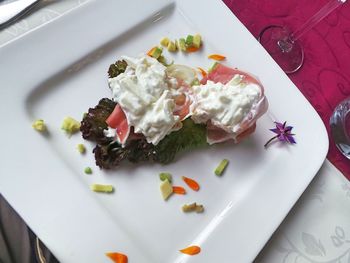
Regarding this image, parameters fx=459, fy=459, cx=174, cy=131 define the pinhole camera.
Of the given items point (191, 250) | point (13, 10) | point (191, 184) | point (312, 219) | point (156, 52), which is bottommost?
point (312, 219)

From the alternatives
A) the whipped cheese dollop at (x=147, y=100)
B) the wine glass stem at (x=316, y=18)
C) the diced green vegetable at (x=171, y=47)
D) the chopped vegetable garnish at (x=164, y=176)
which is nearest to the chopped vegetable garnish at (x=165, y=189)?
the chopped vegetable garnish at (x=164, y=176)

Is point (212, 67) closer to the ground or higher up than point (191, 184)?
higher up

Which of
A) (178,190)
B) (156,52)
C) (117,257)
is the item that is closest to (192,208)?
(178,190)

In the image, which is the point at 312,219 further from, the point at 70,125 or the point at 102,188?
the point at 70,125

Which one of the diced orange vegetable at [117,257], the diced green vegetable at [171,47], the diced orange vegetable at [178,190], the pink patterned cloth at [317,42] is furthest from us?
the pink patterned cloth at [317,42]

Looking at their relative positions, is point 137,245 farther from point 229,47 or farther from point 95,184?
point 229,47

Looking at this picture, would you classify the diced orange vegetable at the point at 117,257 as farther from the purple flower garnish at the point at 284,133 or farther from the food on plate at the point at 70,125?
the purple flower garnish at the point at 284,133
